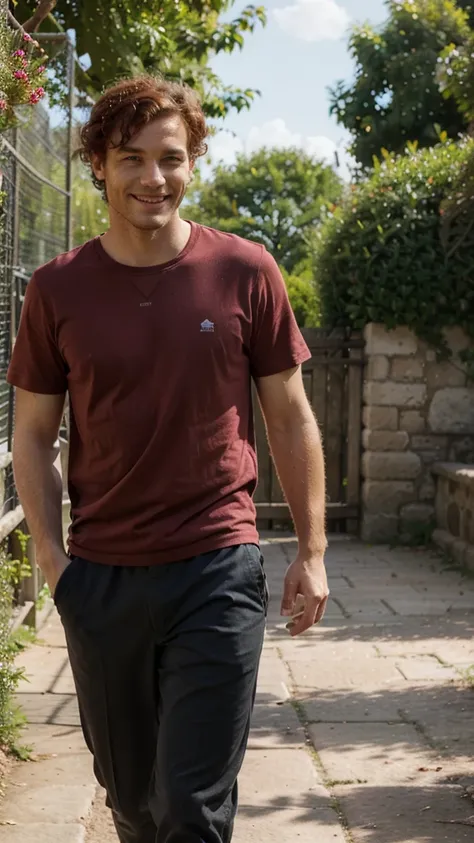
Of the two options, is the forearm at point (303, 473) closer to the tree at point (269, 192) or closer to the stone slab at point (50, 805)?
the stone slab at point (50, 805)

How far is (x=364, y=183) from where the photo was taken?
10.4m

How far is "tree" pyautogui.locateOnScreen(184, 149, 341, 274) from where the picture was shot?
4034 cm

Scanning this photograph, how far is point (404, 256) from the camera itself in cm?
975

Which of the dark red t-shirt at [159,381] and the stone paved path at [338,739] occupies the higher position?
the dark red t-shirt at [159,381]

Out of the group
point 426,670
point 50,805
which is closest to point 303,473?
point 50,805

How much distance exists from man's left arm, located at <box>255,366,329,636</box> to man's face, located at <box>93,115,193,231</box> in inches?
16.9

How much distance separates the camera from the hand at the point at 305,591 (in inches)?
107

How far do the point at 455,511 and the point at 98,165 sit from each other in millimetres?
6788

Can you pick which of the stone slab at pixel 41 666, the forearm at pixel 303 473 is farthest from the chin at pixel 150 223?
Result: the stone slab at pixel 41 666

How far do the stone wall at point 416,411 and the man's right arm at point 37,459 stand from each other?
7141 millimetres

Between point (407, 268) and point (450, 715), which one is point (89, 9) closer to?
point (407, 268)

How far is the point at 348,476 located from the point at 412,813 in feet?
20.9

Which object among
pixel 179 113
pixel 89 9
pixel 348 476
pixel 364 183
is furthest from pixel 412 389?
pixel 179 113

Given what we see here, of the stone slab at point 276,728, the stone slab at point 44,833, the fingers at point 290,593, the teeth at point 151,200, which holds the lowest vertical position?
the stone slab at point 44,833
